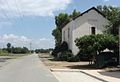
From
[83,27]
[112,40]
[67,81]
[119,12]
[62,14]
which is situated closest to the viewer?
[67,81]

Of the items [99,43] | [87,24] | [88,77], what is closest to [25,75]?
[88,77]

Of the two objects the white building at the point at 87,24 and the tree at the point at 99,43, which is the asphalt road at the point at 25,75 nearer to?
the tree at the point at 99,43

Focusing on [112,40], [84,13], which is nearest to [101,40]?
[112,40]

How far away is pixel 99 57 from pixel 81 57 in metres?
17.3

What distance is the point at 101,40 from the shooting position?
35.7m

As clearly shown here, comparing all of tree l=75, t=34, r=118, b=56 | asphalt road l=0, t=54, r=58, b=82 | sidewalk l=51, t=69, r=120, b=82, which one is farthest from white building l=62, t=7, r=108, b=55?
sidewalk l=51, t=69, r=120, b=82

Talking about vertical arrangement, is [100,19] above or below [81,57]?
above

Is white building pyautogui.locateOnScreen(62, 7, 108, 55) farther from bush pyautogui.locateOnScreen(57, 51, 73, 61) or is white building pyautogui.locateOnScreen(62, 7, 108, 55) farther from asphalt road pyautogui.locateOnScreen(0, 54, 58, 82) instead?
asphalt road pyautogui.locateOnScreen(0, 54, 58, 82)

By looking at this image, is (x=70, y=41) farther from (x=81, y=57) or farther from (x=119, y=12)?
(x=119, y=12)

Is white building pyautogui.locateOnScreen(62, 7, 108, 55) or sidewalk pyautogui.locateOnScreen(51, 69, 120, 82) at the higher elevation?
white building pyautogui.locateOnScreen(62, 7, 108, 55)

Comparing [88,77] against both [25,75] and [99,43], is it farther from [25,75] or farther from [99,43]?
[99,43]

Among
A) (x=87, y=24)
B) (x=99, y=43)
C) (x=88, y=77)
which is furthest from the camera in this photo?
(x=87, y=24)

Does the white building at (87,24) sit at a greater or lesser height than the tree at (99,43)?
greater

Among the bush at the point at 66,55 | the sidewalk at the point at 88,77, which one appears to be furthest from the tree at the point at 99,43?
the bush at the point at 66,55
